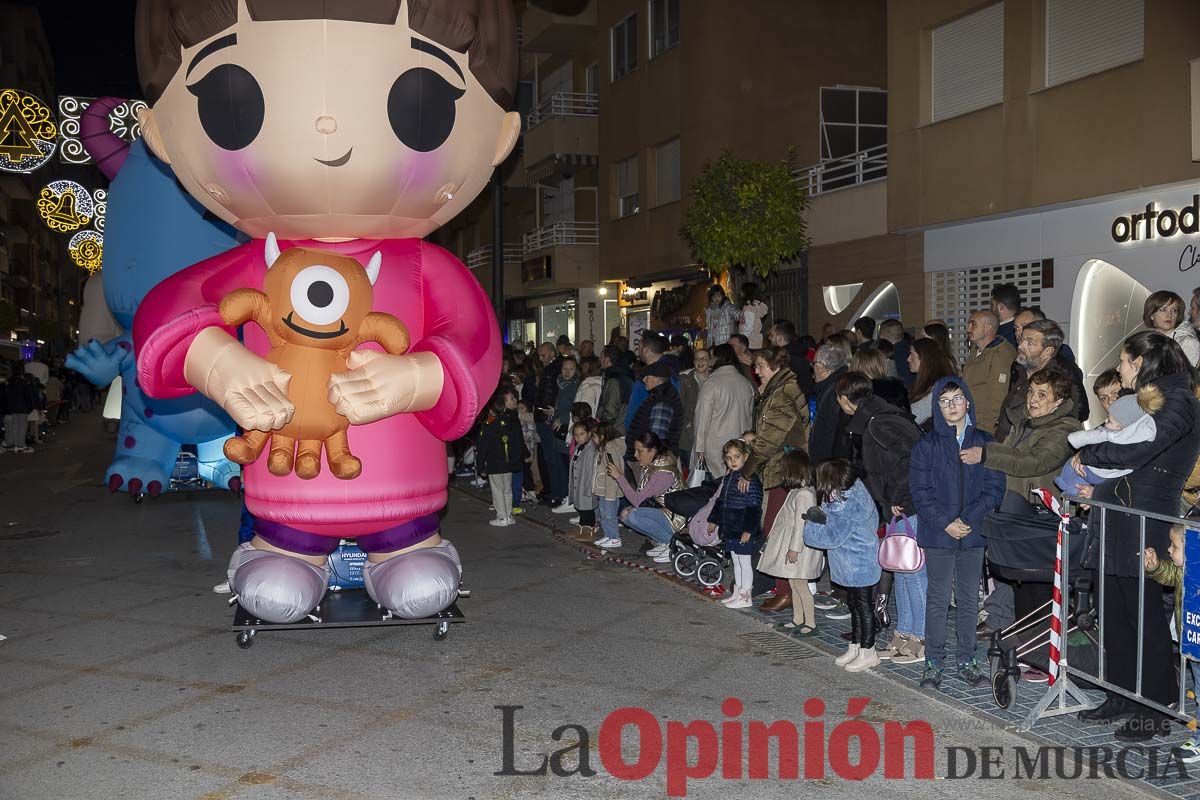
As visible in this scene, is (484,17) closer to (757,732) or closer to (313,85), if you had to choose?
(313,85)

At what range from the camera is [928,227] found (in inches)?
624

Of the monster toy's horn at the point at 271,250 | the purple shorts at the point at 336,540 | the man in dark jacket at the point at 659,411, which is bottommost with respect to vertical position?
the purple shorts at the point at 336,540

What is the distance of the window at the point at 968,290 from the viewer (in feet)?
47.2

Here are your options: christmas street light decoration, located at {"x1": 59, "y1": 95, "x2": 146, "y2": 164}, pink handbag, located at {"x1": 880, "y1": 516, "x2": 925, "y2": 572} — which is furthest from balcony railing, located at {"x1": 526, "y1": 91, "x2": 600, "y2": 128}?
pink handbag, located at {"x1": 880, "y1": 516, "x2": 925, "y2": 572}

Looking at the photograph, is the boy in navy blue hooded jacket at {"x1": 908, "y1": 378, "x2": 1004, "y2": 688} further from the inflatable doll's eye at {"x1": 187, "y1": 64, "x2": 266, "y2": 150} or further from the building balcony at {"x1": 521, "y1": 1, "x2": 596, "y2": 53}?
the building balcony at {"x1": 521, "y1": 1, "x2": 596, "y2": 53}

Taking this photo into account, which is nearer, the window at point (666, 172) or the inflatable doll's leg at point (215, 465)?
the inflatable doll's leg at point (215, 465)

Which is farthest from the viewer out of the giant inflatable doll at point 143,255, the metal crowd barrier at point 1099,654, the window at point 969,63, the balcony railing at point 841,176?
the balcony railing at point 841,176

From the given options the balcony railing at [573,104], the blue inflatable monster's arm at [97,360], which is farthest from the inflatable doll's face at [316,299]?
the balcony railing at [573,104]

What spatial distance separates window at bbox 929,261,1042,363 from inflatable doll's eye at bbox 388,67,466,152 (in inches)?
374

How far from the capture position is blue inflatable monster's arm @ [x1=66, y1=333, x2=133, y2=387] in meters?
10.6

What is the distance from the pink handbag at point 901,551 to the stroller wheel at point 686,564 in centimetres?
257

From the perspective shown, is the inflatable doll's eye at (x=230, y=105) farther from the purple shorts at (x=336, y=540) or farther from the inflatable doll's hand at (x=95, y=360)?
the inflatable doll's hand at (x=95, y=360)

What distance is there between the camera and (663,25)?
960 inches

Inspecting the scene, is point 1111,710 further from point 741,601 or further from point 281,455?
point 281,455
